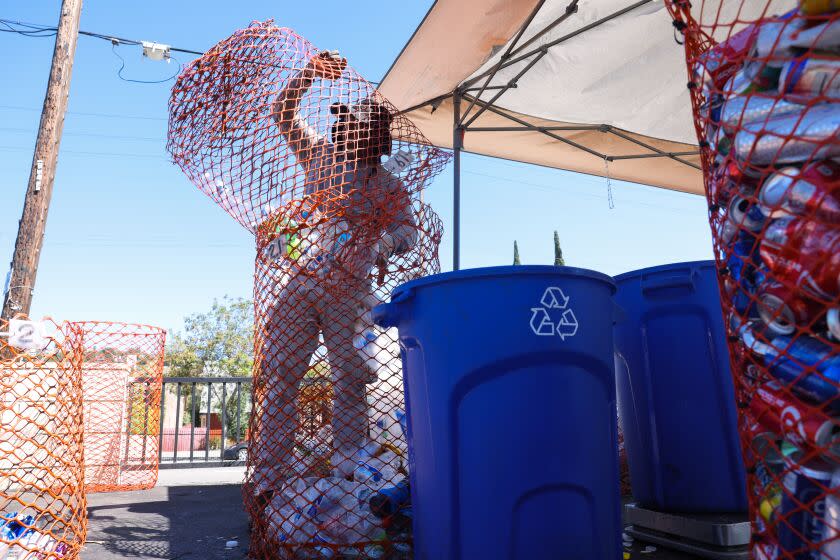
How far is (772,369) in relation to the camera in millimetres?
1070

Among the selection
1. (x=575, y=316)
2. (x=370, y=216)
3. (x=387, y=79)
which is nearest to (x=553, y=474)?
(x=575, y=316)

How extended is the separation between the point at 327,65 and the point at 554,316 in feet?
5.06

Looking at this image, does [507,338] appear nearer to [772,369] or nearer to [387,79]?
[772,369]

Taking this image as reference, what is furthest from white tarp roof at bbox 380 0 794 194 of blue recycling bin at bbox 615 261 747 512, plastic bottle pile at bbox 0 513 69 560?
plastic bottle pile at bbox 0 513 69 560

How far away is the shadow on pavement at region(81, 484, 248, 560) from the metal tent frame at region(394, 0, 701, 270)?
230 centimetres

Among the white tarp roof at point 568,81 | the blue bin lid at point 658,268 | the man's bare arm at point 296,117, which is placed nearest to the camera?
the blue bin lid at point 658,268

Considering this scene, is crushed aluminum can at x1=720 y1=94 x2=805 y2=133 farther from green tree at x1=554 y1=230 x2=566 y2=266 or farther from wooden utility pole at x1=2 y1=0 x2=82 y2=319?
green tree at x1=554 y1=230 x2=566 y2=266

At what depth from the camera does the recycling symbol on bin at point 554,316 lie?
1501 mm

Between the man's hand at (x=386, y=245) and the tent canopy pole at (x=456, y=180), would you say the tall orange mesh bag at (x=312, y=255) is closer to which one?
the man's hand at (x=386, y=245)

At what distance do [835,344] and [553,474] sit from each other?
73cm

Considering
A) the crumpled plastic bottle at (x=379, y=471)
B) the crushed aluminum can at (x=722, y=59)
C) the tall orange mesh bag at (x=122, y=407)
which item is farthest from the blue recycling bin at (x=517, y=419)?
the tall orange mesh bag at (x=122, y=407)

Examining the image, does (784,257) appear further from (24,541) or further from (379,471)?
(24,541)

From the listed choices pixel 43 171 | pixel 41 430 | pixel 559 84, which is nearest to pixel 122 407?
pixel 43 171

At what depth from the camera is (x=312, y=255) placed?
2182mm
